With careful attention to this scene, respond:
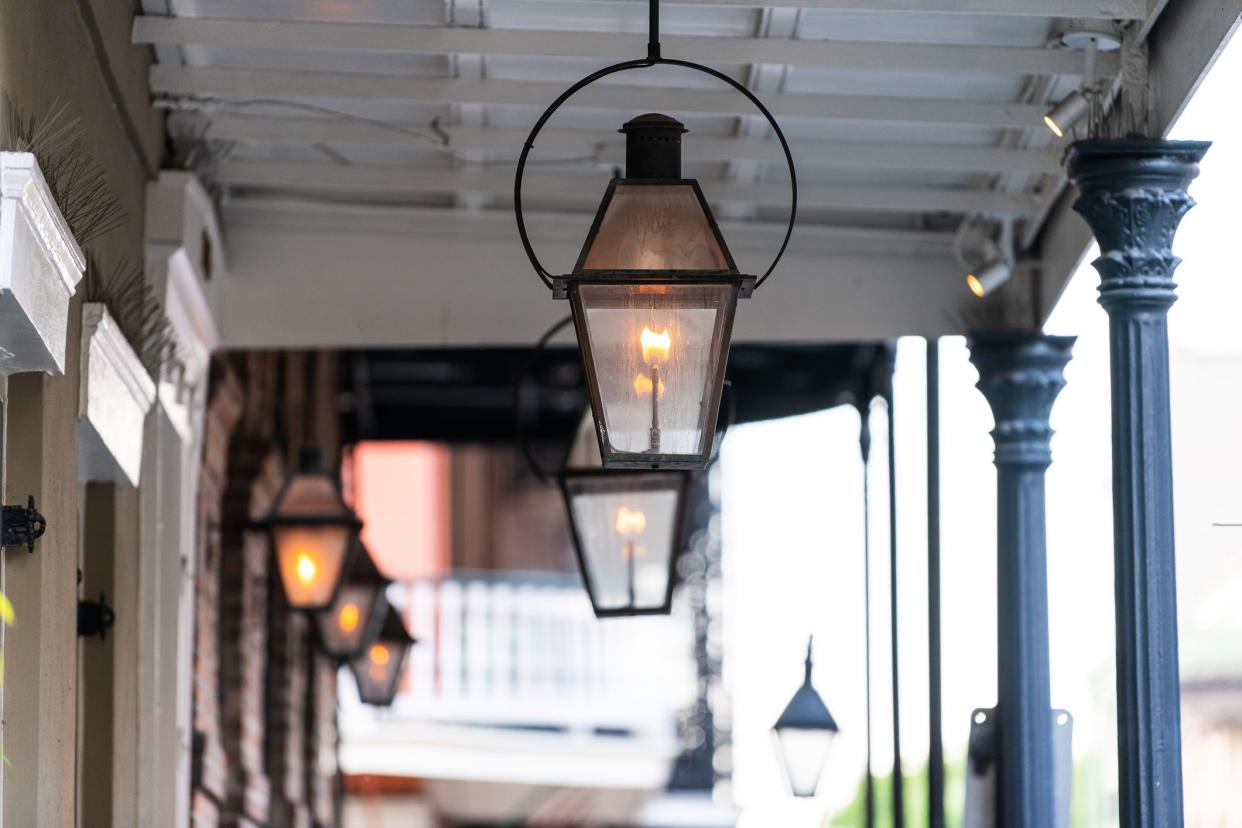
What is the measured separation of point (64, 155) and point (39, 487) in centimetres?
66

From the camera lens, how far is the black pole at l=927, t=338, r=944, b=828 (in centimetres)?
751

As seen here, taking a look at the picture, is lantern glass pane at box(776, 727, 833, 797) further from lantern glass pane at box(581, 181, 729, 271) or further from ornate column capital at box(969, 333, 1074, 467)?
lantern glass pane at box(581, 181, 729, 271)

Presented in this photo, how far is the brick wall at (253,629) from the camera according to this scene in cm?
783

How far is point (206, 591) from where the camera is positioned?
25.6 ft

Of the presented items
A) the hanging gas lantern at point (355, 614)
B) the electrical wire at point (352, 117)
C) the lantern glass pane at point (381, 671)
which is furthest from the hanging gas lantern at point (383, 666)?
the electrical wire at point (352, 117)


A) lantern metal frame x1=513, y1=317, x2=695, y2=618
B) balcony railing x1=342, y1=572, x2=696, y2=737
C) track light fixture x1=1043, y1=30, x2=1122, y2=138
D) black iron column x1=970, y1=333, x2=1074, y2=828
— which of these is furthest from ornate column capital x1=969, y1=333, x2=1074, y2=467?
balcony railing x1=342, y1=572, x2=696, y2=737

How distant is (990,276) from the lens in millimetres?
6773

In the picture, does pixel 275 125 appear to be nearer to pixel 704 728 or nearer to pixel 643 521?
pixel 643 521

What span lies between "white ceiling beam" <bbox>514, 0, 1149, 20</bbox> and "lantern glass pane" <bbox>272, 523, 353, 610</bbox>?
246 centimetres

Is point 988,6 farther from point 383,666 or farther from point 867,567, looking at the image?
point 383,666

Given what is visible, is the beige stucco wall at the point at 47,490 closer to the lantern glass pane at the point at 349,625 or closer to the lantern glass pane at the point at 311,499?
the lantern glass pane at the point at 311,499

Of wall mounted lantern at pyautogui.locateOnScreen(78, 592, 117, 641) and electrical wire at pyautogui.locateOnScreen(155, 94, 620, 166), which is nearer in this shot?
wall mounted lantern at pyautogui.locateOnScreen(78, 592, 117, 641)

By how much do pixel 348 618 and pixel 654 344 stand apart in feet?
14.9

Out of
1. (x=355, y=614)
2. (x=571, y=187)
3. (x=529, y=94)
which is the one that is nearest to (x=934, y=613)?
(x=571, y=187)
